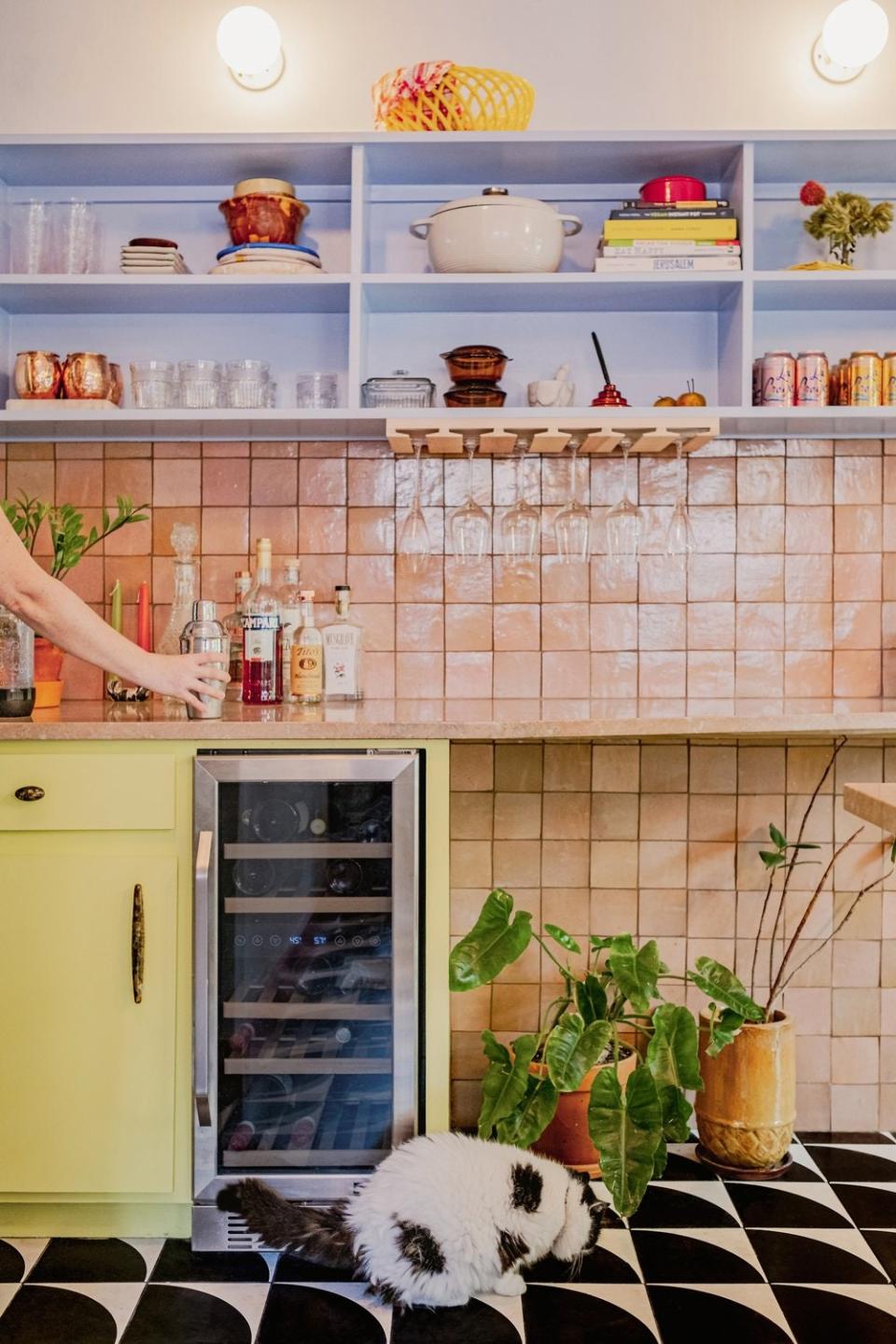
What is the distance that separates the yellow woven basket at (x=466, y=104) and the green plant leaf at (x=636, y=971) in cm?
178

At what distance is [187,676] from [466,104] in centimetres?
143

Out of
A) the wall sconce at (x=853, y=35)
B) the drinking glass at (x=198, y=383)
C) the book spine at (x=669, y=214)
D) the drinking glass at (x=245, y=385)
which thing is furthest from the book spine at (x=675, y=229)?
the drinking glass at (x=198, y=383)

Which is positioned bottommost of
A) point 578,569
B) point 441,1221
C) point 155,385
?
point 441,1221

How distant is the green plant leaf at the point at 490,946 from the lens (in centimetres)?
214

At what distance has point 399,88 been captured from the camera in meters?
2.59

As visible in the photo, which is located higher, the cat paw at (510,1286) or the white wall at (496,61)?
the white wall at (496,61)

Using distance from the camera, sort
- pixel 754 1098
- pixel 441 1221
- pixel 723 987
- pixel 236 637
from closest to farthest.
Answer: pixel 441 1221
pixel 723 987
pixel 754 1098
pixel 236 637

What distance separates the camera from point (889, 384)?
266cm

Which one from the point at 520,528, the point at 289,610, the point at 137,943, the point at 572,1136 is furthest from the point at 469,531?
the point at 572,1136

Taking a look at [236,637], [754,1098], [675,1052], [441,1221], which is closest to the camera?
[441,1221]

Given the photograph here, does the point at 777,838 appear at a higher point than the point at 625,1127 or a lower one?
higher

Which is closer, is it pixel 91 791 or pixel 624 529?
pixel 91 791

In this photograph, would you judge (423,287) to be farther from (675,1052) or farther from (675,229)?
(675,1052)

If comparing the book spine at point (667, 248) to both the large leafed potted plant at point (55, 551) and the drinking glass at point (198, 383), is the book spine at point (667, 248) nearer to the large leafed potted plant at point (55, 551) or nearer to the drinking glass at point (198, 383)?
the drinking glass at point (198, 383)
